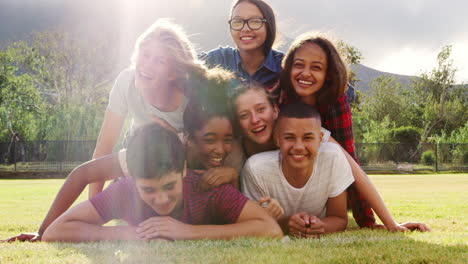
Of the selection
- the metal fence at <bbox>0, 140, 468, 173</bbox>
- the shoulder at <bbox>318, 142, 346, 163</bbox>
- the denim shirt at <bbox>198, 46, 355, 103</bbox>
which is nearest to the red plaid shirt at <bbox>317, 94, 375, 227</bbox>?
the denim shirt at <bbox>198, 46, 355, 103</bbox>

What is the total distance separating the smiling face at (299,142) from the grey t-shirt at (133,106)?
99 centimetres

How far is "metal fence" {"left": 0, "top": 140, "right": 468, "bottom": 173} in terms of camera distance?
31.7m

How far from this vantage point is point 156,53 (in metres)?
4.22

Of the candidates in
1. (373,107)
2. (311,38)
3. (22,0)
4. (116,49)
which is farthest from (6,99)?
(22,0)

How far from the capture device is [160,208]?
3.61 meters

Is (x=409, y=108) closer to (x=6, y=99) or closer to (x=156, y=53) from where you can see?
(x=6, y=99)

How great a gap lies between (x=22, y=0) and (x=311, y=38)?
180841 millimetres

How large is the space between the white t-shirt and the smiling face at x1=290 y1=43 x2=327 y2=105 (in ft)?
1.96

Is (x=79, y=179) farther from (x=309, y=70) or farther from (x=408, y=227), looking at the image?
(x=408, y=227)

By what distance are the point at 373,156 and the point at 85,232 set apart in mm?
31193

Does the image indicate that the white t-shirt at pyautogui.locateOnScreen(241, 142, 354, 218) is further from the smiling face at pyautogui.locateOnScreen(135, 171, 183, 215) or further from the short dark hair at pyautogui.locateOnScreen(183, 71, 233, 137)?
the smiling face at pyautogui.locateOnScreen(135, 171, 183, 215)

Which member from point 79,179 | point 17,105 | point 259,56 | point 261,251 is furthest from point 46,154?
point 261,251

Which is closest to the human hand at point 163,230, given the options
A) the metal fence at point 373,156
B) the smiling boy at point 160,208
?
the smiling boy at point 160,208

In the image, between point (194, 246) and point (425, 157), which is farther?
point (425, 157)
